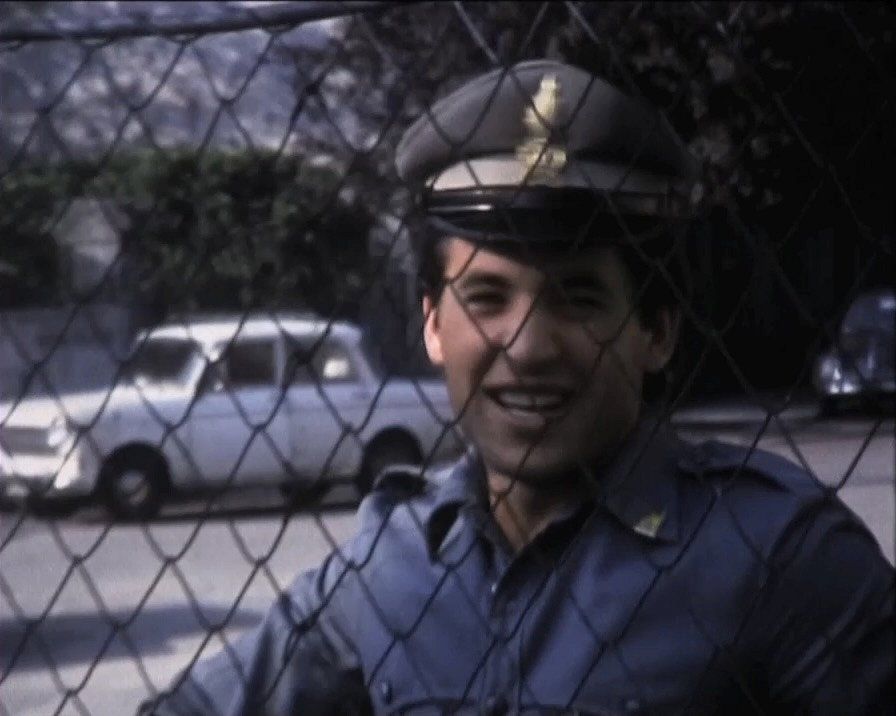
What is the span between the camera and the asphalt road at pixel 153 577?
1839mm

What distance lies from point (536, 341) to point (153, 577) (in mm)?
2557

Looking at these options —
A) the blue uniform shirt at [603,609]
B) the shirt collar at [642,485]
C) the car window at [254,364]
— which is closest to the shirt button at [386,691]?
the blue uniform shirt at [603,609]

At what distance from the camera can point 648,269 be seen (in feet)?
5.04

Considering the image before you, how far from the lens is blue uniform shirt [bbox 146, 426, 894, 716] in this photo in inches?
56.2

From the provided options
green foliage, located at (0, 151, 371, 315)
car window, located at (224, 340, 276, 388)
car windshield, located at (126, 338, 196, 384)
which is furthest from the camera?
car window, located at (224, 340, 276, 388)

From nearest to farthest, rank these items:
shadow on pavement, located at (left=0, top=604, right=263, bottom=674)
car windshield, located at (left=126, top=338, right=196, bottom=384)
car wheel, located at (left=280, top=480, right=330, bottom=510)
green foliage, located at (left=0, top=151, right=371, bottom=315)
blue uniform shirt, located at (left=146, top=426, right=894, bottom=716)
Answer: blue uniform shirt, located at (left=146, top=426, right=894, bottom=716) → car wheel, located at (left=280, top=480, right=330, bottom=510) → green foliage, located at (left=0, top=151, right=371, bottom=315) → car windshield, located at (left=126, top=338, right=196, bottom=384) → shadow on pavement, located at (left=0, top=604, right=263, bottom=674)

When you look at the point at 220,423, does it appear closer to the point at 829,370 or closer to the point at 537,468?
the point at 829,370

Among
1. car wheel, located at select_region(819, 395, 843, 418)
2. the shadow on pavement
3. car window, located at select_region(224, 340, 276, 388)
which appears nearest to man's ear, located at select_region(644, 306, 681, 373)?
car wheel, located at select_region(819, 395, 843, 418)

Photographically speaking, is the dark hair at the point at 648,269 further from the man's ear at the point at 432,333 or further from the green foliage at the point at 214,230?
the green foliage at the point at 214,230

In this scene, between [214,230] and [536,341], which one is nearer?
[536,341]

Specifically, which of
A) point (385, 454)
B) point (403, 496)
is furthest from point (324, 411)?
point (403, 496)

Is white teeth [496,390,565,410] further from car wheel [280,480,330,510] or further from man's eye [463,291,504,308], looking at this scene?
car wheel [280,480,330,510]

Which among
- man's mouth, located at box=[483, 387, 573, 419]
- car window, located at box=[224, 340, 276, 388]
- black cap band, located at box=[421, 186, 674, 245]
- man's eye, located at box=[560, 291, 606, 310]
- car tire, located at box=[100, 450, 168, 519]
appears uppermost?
car window, located at box=[224, 340, 276, 388]

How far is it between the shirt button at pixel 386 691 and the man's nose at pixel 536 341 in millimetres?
303
